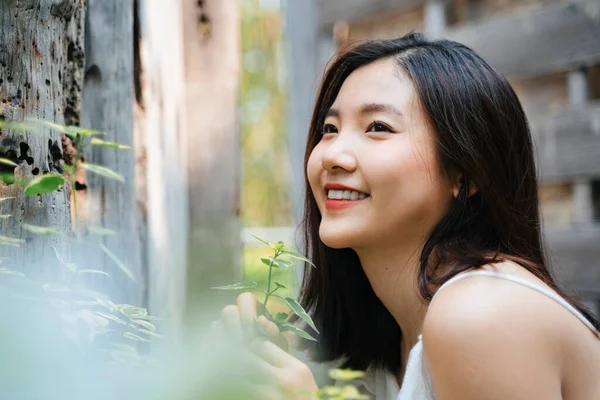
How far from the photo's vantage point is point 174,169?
1.81m

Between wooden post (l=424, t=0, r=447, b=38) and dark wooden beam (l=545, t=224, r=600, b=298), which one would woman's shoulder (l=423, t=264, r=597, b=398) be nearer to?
dark wooden beam (l=545, t=224, r=600, b=298)

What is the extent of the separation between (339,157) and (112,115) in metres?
0.49

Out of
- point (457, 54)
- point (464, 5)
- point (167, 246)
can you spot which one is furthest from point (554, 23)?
point (167, 246)

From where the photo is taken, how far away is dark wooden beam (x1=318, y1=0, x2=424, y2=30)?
321 centimetres

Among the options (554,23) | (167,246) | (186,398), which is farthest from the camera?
(554,23)

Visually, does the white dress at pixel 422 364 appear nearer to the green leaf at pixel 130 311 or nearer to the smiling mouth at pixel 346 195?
the smiling mouth at pixel 346 195

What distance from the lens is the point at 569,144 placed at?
270cm

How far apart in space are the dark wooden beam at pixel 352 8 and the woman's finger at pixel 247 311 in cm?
219

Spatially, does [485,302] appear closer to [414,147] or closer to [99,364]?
[414,147]

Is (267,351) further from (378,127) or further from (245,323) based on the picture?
(378,127)

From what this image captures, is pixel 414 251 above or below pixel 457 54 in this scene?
below

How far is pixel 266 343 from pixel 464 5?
90.6 inches

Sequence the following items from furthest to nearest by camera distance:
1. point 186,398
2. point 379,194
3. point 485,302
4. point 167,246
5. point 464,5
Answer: point 464,5 → point 167,246 → point 379,194 → point 485,302 → point 186,398

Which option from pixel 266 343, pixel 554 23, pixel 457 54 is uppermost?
pixel 554 23
